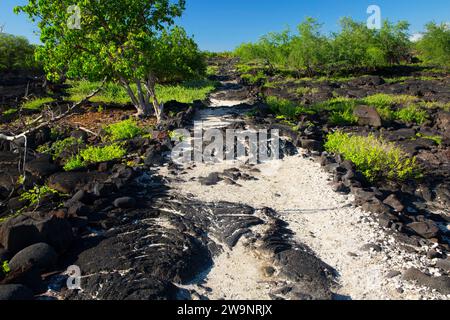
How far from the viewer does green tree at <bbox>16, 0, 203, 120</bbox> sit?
12273 millimetres

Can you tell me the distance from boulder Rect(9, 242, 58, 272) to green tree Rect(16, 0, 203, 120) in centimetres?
817

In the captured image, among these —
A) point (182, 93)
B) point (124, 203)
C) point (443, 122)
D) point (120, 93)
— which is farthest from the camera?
point (182, 93)

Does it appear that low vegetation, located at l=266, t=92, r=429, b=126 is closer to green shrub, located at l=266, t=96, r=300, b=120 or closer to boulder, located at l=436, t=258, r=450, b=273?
green shrub, located at l=266, t=96, r=300, b=120

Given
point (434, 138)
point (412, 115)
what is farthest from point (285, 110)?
point (434, 138)

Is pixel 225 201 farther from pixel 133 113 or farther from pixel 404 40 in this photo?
pixel 404 40

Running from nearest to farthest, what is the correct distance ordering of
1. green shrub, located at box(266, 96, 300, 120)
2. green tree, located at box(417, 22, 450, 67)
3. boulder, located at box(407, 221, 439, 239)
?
boulder, located at box(407, 221, 439, 239)
green shrub, located at box(266, 96, 300, 120)
green tree, located at box(417, 22, 450, 67)

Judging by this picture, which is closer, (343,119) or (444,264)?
(444,264)

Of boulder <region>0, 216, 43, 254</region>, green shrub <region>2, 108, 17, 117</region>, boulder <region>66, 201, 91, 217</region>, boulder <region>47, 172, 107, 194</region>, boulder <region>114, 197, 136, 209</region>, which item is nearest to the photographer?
boulder <region>0, 216, 43, 254</region>

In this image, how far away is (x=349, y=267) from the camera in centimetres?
540

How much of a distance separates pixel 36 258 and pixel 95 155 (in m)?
5.34

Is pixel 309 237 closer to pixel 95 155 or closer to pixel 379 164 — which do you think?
pixel 379 164

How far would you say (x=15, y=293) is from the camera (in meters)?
4.24

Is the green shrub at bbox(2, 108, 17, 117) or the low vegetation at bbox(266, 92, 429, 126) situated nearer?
the low vegetation at bbox(266, 92, 429, 126)

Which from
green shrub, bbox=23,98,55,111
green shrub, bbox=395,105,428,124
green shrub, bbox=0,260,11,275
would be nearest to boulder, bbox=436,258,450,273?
green shrub, bbox=0,260,11,275
